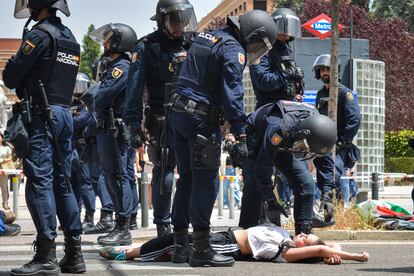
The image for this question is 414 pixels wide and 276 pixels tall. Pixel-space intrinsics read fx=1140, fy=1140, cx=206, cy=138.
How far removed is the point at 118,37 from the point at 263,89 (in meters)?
1.57

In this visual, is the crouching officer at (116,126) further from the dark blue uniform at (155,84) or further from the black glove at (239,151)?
the black glove at (239,151)

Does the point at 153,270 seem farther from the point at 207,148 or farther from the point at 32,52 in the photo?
the point at 32,52

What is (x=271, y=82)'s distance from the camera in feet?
33.2

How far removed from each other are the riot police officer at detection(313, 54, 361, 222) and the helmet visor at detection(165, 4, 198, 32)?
3087 mm

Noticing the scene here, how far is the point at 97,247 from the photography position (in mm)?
10477

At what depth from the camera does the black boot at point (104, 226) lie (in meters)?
12.6

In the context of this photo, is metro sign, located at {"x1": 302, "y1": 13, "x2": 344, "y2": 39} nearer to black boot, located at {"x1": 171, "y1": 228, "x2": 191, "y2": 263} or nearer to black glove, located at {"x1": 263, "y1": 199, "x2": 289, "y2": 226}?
black glove, located at {"x1": 263, "y1": 199, "x2": 289, "y2": 226}

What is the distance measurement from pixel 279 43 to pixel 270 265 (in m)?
2.60

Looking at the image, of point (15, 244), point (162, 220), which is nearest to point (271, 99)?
point (162, 220)

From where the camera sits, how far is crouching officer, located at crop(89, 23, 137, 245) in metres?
10.5

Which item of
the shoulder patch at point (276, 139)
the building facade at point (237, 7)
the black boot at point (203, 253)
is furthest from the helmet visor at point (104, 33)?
the building facade at point (237, 7)

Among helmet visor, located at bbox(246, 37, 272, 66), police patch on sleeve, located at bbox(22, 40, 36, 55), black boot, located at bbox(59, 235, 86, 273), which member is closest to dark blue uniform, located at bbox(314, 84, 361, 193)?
helmet visor, located at bbox(246, 37, 272, 66)

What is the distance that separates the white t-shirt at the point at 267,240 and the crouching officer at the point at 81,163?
4342mm

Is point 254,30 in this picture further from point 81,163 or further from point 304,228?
point 81,163
